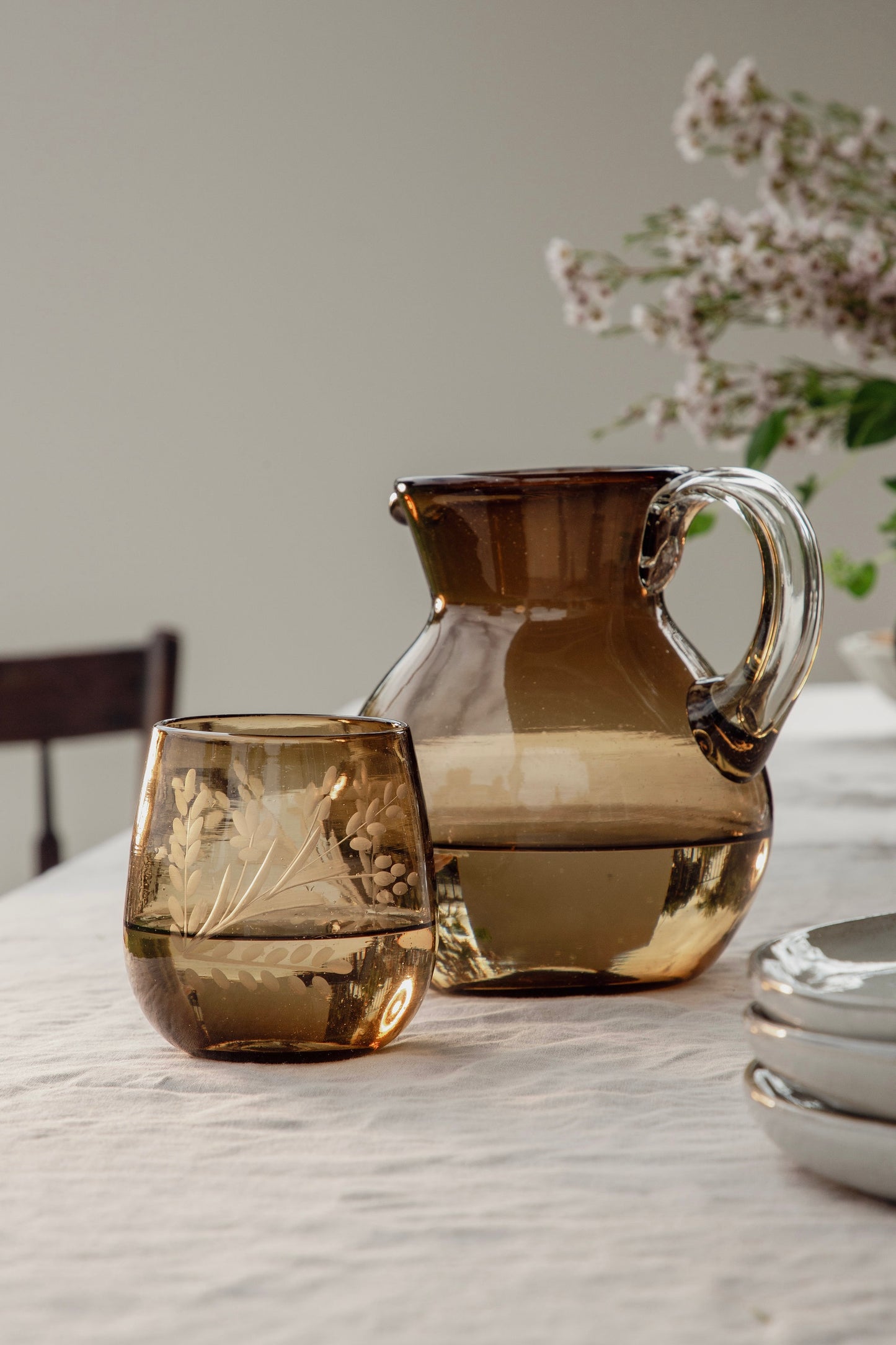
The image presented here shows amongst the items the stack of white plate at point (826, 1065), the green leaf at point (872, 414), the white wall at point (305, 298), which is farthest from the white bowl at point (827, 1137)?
the white wall at point (305, 298)

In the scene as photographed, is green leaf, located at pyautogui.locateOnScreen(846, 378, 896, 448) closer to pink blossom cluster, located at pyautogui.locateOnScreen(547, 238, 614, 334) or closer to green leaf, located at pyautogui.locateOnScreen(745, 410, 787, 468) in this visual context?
green leaf, located at pyautogui.locateOnScreen(745, 410, 787, 468)

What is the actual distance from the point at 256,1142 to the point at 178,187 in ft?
7.52

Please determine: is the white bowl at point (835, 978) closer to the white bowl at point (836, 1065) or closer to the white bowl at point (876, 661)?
the white bowl at point (836, 1065)

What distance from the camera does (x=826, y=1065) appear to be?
0.23 m

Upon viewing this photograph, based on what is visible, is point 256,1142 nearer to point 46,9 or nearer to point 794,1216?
point 794,1216

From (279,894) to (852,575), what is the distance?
3.22ft

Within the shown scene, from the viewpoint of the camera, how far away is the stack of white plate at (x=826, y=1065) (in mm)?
219

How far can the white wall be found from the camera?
2.27 meters

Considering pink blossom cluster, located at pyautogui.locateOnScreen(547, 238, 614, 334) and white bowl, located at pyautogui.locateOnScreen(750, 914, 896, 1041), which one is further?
pink blossom cluster, located at pyautogui.locateOnScreen(547, 238, 614, 334)

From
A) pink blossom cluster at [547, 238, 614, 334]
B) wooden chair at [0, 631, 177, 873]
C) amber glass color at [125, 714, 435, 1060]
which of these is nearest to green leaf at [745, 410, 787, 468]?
pink blossom cluster at [547, 238, 614, 334]

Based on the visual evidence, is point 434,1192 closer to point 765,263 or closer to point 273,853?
point 273,853

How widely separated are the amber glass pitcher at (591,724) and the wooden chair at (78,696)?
59 cm

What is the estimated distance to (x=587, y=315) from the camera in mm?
950

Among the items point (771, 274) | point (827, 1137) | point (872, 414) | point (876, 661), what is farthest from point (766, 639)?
point (876, 661)
